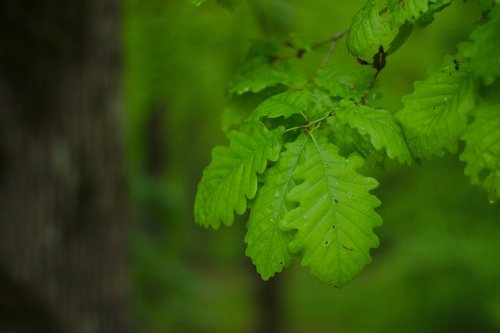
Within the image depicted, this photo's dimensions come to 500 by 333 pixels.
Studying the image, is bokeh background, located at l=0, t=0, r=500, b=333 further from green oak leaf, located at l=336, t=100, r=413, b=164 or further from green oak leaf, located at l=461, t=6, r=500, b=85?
green oak leaf, located at l=461, t=6, r=500, b=85

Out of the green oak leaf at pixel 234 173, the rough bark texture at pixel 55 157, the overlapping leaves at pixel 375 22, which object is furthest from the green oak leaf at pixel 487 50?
the rough bark texture at pixel 55 157

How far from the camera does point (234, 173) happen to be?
4.33 ft

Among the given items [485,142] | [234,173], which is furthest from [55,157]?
[485,142]

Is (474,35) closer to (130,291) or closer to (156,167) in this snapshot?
(130,291)

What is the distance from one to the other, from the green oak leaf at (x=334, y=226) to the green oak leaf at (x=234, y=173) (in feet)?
0.40

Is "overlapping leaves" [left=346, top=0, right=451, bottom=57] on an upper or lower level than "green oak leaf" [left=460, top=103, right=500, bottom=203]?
upper

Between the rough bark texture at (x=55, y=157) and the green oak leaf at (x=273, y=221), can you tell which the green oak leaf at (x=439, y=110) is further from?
the rough bark texture at (x=55, y=157)

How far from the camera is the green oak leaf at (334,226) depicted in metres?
1.20

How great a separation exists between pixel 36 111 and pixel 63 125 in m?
0.16

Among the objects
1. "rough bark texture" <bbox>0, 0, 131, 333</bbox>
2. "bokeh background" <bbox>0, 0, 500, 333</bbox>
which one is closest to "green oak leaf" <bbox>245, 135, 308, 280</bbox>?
"bokeh background" <bbox>0, 0, 500, 333</bbox>

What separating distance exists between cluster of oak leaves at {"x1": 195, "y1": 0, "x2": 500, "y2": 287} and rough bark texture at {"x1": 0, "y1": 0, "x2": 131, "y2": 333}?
79.9 inches

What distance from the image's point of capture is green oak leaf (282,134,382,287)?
120 cm

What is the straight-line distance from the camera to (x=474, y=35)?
1160mm

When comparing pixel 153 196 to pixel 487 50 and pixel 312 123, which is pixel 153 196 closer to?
pixel 312 123
